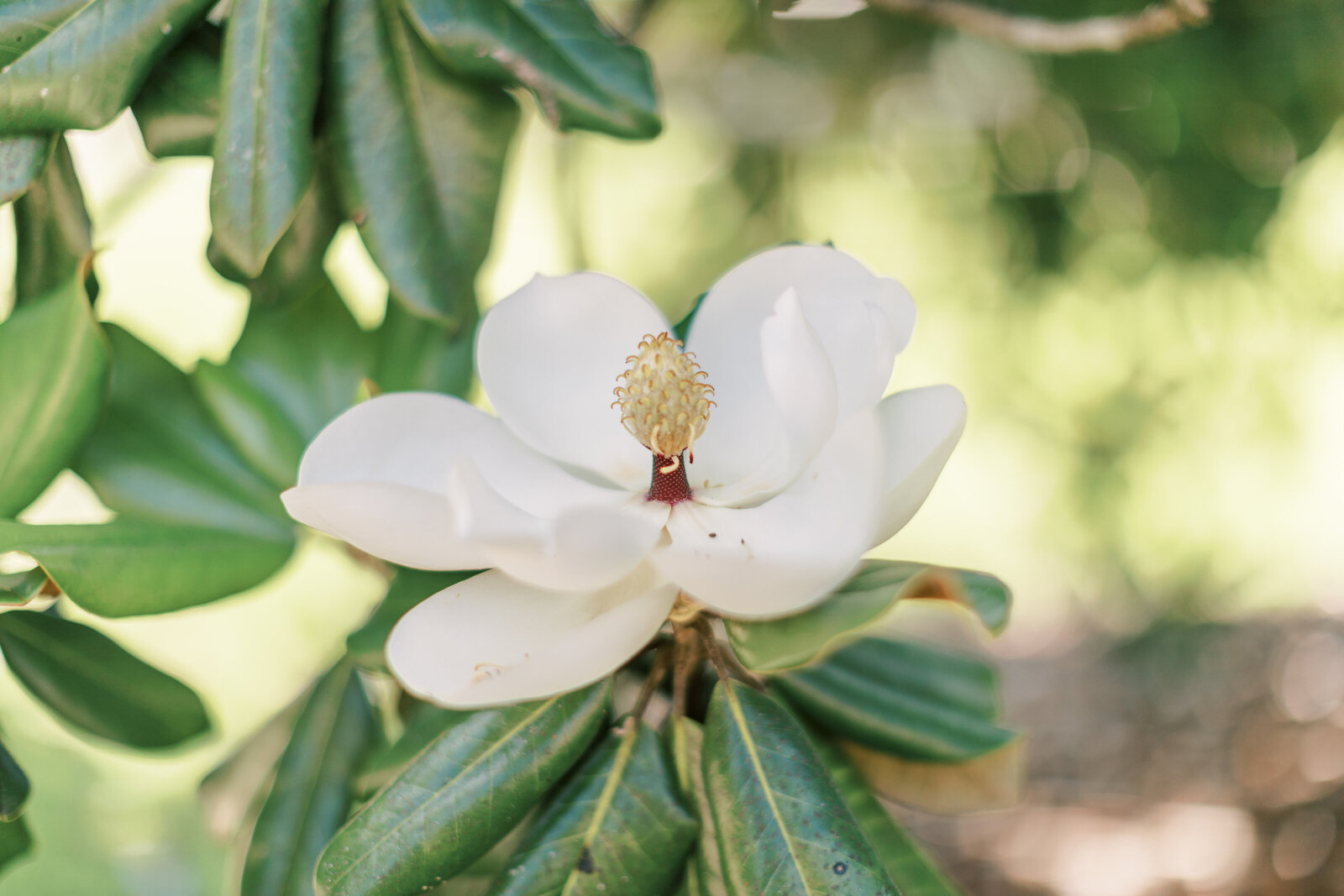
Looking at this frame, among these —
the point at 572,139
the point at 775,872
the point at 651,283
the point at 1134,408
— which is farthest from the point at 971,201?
the point at 775,872

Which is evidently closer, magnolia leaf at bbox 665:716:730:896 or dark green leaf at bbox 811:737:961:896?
magnolia leaf at bbox 665:716:730:896

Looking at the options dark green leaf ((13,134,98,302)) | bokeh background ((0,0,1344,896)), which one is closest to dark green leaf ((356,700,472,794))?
dark green leaf ((13,134,98,302))

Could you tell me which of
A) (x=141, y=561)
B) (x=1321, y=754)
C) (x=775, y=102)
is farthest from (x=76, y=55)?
(x=1321, y=754)

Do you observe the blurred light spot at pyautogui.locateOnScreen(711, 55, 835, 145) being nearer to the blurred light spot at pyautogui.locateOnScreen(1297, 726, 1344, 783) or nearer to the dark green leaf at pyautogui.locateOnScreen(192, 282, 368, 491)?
the dark green leaf at pyautogui.locateOnScreen(192, 282, 368, 491)

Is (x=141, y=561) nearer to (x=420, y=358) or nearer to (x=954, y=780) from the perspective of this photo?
(x=420, y=358)

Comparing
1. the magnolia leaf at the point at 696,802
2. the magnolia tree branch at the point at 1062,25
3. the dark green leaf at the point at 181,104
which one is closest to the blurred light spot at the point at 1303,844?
the magnolia tree branch at the point at 1062,25

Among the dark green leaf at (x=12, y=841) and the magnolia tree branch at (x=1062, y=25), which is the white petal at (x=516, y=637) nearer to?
the dark green leaf at (x=12, y=841)

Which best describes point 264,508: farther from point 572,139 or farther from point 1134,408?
point 1134,408
